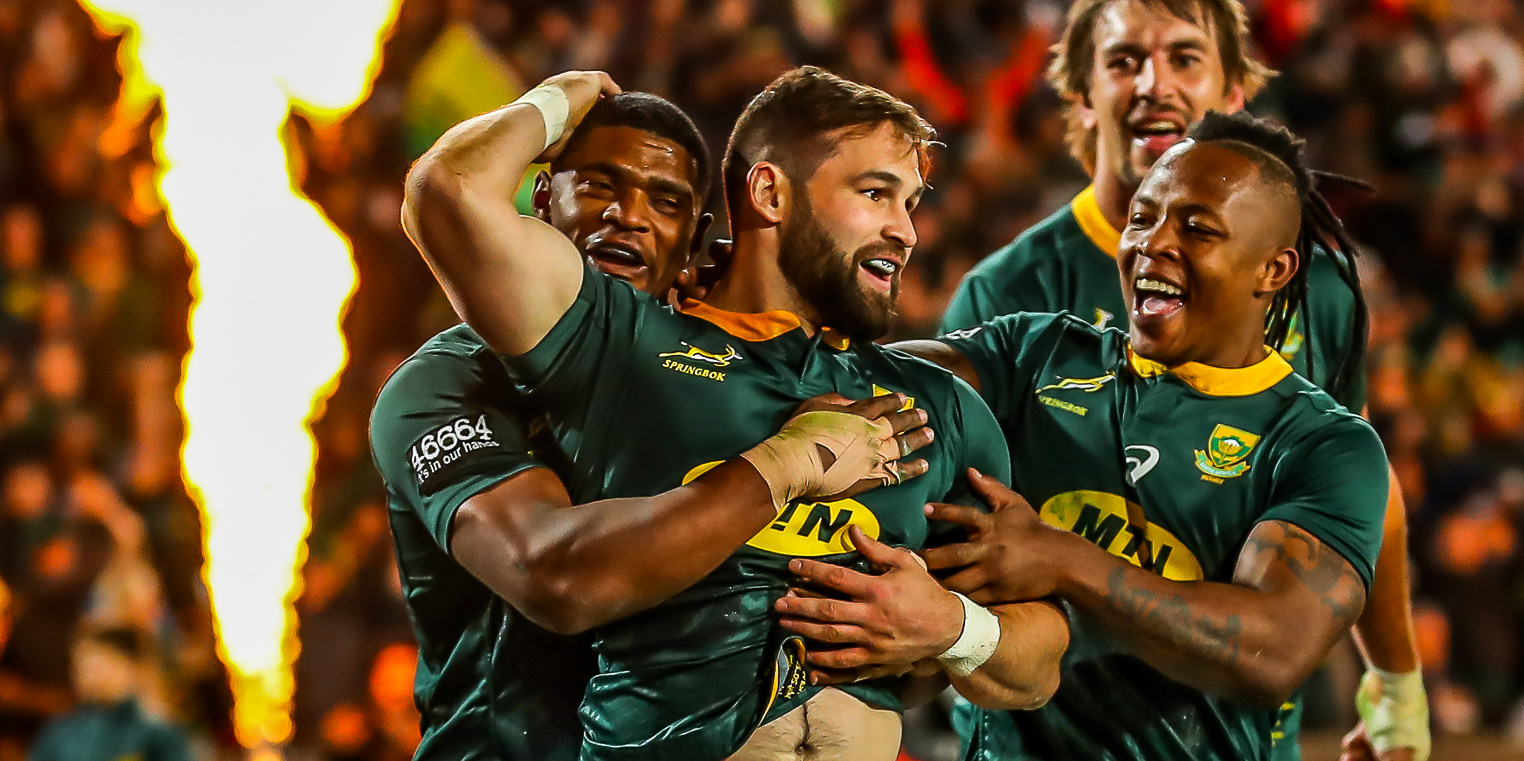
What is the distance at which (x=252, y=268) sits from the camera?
28.8 feet

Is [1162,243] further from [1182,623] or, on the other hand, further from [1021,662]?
[1021,662]

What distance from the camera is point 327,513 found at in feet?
24.5

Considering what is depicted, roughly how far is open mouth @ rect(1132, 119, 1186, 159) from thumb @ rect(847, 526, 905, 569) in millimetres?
1731

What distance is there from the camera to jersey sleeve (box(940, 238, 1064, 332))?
13.7ft

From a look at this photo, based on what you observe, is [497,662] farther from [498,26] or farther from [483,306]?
[498,26]

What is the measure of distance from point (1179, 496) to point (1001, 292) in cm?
112

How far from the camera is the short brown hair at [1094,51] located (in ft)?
14.4

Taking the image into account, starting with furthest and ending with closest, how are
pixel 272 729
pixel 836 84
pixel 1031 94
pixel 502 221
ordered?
pixel 1031 94 < pixel 272 729 < pixel 836 84 < pixel 502 221

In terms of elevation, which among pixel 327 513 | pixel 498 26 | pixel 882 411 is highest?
pixel 882 411

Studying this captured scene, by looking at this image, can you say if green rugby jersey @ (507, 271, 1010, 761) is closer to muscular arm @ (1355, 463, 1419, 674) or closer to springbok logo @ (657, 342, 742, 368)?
springbok logo @ (657, 342, 742, 368)

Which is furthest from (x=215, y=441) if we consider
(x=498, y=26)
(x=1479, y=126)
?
(x=1479, y=126)

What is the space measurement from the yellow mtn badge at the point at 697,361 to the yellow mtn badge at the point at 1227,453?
94 centimetres

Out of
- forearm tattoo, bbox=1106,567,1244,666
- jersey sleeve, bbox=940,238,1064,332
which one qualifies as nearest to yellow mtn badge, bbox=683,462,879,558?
forearm tattoo, bbox=1106,567,1244,666

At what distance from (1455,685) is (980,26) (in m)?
4.28
